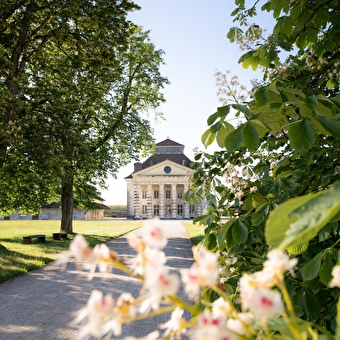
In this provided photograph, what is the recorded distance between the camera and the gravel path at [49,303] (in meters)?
5.22

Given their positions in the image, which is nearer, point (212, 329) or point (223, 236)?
point (212, 329)

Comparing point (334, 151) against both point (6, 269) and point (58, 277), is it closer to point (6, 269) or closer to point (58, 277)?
point (58, 277)

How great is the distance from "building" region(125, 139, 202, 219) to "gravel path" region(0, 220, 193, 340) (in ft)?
198

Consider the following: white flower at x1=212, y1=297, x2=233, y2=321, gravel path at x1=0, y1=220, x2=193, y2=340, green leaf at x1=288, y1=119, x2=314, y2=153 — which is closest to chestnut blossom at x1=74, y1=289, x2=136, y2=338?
white flower at x1=212, y1=297, x2=233, y2=321

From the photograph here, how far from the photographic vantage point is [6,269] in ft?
32.8

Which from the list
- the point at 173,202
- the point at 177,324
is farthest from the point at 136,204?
the point at 177,324

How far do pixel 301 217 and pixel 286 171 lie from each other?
2327 millimetres

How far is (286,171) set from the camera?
2656 millimetres

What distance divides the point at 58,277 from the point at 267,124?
8905 mm

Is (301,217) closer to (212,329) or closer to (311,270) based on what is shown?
(212,329)

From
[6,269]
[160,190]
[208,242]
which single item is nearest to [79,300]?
[6,269]

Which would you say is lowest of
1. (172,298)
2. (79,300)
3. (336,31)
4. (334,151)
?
(79,300)

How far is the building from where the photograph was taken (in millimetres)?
71125

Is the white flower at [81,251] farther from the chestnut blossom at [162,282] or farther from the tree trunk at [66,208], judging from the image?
the tree trunk at [66,208]
